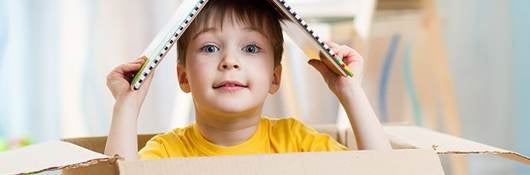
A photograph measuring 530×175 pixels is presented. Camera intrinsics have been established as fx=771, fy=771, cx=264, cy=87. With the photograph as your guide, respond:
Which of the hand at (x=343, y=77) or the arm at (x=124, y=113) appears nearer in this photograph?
the arm at (x=124, y=113)

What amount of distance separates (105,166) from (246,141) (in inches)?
13.2

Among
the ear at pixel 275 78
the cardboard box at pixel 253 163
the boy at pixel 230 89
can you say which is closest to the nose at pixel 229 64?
the boy at pixel 230 89

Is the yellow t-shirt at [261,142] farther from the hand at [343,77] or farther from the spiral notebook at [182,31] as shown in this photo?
the spiral notebook at [182,31]

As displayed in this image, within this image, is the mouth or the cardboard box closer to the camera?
the cardboard box

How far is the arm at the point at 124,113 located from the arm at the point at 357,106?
0.77 ft

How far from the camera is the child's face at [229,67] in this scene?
34.8 inches

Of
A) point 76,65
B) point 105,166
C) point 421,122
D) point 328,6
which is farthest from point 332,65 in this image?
point 421,122

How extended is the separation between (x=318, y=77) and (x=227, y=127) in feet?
3.86

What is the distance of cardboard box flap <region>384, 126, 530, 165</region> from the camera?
0.75 meters

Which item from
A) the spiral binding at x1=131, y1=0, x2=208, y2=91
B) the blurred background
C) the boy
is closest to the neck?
the boy

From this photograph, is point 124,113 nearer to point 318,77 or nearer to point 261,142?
point 261,142

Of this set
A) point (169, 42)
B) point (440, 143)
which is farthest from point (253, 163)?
point (440, 143)

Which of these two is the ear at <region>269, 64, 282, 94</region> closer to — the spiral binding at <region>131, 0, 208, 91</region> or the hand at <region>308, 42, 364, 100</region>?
the hand at <region>308, 42, 364, 100</region>

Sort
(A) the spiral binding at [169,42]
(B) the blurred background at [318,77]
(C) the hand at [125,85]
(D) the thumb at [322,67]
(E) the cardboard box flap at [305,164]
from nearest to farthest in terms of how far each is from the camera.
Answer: (E) the cardboard box flap at [305,164]
(A) the spiral binding at [169,42]
(C) the hand at [125,85]
(D) the thumb at [322,67]
(B) the blurred background at [318,77]
